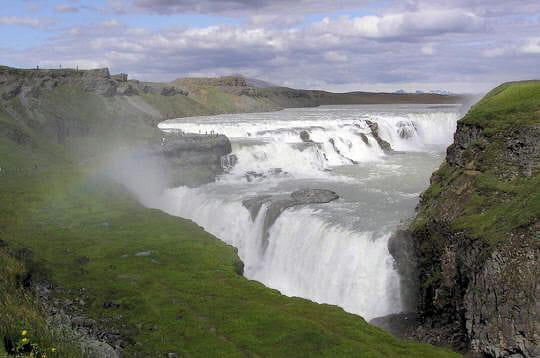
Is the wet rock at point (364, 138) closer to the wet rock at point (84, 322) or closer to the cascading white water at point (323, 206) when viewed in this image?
the cascading white water at point (323, 206)

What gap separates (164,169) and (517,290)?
4614 cm

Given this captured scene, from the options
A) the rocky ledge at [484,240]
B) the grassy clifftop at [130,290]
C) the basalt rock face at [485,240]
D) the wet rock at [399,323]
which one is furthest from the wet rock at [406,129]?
the wet rock at [399,323]

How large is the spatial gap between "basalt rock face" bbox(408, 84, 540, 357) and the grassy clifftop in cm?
362

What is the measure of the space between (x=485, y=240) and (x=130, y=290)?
1928 cm

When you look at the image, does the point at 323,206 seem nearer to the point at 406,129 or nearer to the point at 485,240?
the point at 485,240

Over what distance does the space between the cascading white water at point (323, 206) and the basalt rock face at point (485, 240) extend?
3.26 metres

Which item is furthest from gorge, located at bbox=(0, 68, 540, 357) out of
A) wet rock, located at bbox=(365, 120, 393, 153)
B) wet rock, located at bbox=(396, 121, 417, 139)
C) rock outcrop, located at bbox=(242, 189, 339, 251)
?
wet rock, located at bbox=(396, 121, 417, 139)

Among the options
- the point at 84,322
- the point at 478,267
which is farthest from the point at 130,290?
the point at 478,267

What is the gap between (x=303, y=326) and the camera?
26016mm

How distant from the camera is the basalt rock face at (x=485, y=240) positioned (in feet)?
82.4

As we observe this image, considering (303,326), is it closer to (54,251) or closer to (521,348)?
(521,348)

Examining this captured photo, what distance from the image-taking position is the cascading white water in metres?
35.1

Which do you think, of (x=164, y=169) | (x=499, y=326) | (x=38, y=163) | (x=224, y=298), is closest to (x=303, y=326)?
(x=224, y=298)

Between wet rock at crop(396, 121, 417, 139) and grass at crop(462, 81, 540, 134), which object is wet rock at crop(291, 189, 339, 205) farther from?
wet rock at crop(396, 121, 417, 139)
